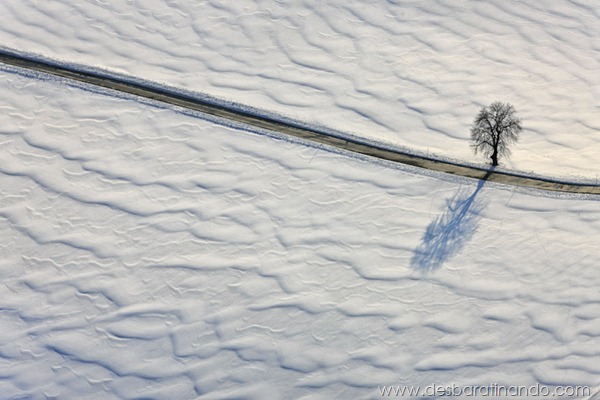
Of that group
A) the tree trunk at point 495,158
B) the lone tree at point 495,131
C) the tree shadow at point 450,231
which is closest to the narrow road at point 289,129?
the tree trunk at point 495,158

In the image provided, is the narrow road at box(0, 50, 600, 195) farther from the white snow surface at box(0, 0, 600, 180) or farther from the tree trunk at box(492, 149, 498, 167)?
the white snow surface at box(0, 0, 600, 180)

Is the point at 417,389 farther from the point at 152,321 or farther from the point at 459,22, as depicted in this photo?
the point at 459,22

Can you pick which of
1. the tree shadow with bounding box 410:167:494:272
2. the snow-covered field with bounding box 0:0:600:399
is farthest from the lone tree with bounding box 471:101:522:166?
the tree shadow with bounding box 410:167:494:272

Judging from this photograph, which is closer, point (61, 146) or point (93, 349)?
point (93, 349)

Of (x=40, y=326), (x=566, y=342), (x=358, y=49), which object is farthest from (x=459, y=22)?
(x=40, y=326)

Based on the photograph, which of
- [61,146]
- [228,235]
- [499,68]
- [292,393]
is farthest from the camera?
[499,68]

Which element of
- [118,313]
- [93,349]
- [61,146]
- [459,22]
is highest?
[459,22]

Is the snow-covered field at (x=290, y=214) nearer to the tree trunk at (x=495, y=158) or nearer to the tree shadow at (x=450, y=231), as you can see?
the tree shadow at (x=450, y=231)
